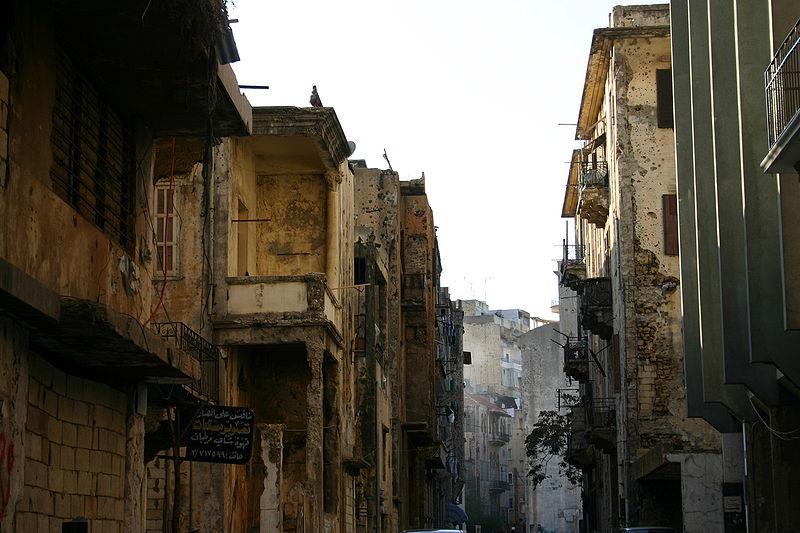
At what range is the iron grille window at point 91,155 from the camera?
10773 millimetres

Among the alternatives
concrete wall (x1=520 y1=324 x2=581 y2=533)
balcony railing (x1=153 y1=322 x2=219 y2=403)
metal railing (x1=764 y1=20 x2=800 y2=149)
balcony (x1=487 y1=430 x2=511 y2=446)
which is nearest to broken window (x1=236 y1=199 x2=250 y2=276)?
balcony railing (x1=153 y1=322 x2=219 y2=403)

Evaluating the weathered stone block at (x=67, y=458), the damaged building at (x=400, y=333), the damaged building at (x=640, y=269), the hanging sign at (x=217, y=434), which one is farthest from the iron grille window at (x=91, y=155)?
the damaged building at (x=640, y=269)

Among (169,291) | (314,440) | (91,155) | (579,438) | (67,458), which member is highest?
(169,291)

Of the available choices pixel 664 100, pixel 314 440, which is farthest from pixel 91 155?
pixel 664 100

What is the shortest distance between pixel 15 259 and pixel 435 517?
51341 mm

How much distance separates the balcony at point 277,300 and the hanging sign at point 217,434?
8.90 m

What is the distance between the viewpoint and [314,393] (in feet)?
75.5

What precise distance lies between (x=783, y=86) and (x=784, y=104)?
0.22m

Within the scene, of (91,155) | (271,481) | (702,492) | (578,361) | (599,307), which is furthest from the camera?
(578,361)

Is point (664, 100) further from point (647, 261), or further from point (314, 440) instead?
point (314, 440)

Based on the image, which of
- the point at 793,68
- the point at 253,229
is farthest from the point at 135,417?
the point at 253,229

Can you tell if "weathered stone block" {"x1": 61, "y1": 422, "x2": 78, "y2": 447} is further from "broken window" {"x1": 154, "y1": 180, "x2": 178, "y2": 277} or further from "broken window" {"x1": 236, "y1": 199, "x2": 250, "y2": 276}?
"broken window" {"x1": 236, "y1": 199, "x2": 250, "y2": 276}

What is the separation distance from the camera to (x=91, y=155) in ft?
38.0

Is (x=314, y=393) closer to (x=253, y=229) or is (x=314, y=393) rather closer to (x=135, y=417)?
(x=253, y=229)
